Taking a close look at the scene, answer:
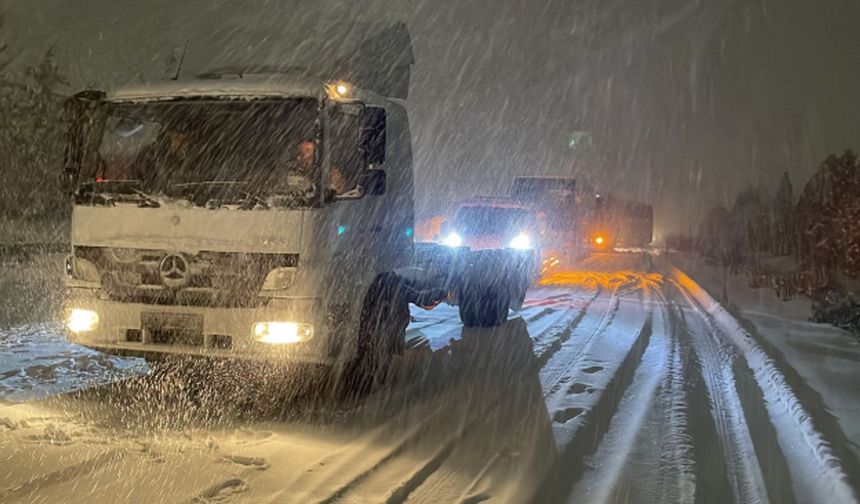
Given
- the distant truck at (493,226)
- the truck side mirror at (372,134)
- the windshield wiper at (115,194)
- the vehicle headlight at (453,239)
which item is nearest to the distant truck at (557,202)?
the distant truck at (493,226)

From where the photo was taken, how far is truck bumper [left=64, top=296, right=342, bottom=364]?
18.6ft

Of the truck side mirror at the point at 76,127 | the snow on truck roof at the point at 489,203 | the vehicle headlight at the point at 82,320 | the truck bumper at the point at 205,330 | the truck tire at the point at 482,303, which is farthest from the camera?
the snow on truck roof at the point at 489,203

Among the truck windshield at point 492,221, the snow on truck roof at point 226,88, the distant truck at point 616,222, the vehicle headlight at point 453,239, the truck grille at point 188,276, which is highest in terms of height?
the distant truck at point 616,222

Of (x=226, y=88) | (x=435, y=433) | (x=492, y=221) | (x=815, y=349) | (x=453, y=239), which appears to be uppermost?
(x=226, y=88)

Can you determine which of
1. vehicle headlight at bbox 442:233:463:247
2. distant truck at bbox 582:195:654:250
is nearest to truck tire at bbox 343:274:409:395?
vehicle headlight at bbox 442:233:463:247

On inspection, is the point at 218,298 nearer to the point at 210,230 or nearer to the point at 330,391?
the point at 210,230

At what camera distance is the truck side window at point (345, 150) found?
242 inches

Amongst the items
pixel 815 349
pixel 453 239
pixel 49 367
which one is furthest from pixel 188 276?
pixel 453 239

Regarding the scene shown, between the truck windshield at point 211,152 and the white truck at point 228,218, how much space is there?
0.04 feet

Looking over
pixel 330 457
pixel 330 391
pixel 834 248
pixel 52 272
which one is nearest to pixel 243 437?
pixel 330 457

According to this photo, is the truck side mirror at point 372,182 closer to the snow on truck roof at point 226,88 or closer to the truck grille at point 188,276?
the snow on truck roof at point 226,88

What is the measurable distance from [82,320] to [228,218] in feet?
4.73

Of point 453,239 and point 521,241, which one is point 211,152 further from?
point 521,241

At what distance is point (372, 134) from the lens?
629cm
